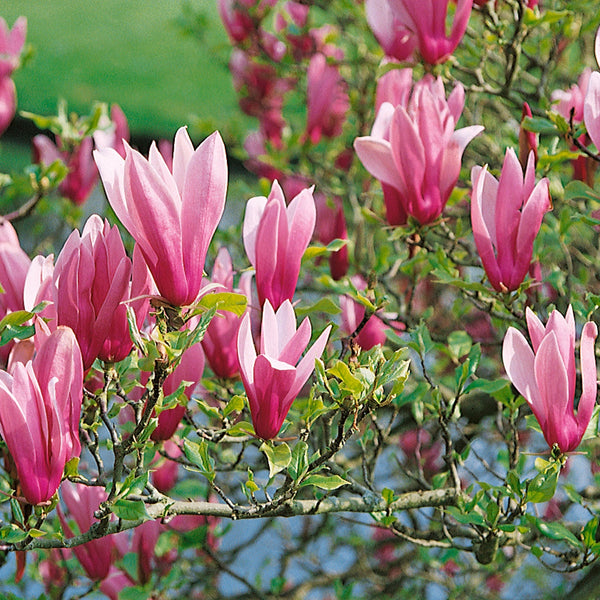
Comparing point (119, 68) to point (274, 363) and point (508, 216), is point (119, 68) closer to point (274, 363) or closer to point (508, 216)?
point (508, 216)

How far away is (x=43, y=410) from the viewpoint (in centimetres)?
57

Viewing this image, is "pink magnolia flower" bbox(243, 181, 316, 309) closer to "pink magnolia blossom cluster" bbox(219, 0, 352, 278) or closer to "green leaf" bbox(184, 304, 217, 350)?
"green leaf" bbox(184, 304, 217, 350)

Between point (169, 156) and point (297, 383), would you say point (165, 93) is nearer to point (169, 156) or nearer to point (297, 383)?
point (169, 156)

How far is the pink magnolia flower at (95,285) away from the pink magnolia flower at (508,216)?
32cm

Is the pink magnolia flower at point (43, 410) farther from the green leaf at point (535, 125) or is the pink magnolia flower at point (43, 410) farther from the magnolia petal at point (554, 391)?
the green leaf at point (535, 125)

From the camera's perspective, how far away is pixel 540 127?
2.68 feet

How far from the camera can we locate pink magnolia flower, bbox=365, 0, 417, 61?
1036 millimetres

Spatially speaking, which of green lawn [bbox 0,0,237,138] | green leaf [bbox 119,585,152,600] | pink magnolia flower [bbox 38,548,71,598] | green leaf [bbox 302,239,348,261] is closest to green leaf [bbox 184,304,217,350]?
green leaf [bbox 302,239,348,261]

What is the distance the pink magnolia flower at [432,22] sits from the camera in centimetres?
90

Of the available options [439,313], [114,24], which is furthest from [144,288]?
[114,24]

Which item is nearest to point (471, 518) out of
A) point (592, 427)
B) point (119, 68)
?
point (592, 427)

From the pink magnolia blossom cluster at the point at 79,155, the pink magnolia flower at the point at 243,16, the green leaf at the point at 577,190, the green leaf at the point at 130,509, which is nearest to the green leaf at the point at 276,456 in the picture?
the green leaf at the point at 130,509

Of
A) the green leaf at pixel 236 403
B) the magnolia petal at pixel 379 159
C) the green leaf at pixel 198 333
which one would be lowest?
the green leaf at pixel 236 403

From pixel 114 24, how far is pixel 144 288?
553 cm
